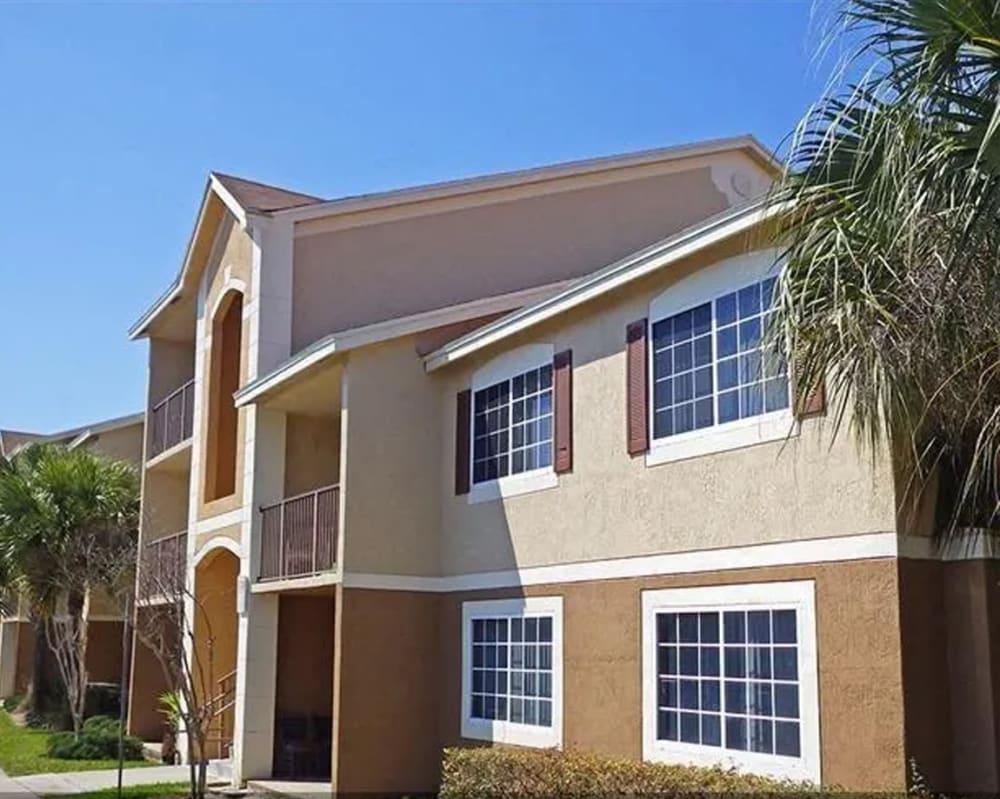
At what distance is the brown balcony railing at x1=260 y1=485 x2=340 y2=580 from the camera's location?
1800cm

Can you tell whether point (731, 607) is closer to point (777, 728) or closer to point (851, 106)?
point (777, 728)

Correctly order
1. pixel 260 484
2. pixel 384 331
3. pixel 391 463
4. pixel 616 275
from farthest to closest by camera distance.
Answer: pixel 260 484 < pixel 391 463 < pixel 384 331 < pixel 616 275

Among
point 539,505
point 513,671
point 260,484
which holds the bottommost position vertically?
point 513,671

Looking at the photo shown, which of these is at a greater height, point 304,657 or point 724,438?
point 724,438

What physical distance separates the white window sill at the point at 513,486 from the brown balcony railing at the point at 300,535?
6.71 feet

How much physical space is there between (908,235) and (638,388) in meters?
6.78

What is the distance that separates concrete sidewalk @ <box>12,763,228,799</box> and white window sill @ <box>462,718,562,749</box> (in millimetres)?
5513

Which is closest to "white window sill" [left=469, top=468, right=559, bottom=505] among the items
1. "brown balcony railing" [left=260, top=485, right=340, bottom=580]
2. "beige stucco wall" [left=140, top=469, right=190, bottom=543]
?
"brown balcony railing" [left=260, top=485, right=340, bottom=580]

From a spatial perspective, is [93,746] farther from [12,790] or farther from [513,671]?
[513,671]

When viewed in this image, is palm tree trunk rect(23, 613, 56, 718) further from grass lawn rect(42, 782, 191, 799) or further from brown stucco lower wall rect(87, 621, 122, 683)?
grass lawn rect(42, 782, 191, 799)

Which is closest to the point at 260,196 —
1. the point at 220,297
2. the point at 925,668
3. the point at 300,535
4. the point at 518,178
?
the point at 220,297

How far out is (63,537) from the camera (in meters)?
27.9

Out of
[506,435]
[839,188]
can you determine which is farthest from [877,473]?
[506,435]

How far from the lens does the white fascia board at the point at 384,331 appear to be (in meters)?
17.4
